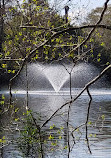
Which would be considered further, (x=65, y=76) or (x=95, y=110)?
(x=65, y=76)

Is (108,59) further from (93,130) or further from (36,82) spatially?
(93,130)

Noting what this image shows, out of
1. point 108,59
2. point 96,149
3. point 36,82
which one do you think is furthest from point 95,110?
point 108,59

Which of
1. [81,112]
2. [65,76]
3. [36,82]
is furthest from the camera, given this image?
[36,82]

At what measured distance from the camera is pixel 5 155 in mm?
9719

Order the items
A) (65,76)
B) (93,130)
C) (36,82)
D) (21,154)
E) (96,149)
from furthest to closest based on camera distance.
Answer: (36,82), (65,76), (93,130), (96,149), (21,154)

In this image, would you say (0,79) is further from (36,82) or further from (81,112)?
(81,112)

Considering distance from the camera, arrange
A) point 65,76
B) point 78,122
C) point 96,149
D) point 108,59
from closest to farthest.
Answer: point 96,149 → point 78,122 → point 65,76 → point 108,59

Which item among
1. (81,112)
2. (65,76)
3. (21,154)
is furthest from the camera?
(65,76)

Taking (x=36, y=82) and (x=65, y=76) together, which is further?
(x=36, y=82)

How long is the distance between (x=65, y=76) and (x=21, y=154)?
25.9 metres

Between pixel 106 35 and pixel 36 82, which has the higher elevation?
pixel 106 35

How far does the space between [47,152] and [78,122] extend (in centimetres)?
548

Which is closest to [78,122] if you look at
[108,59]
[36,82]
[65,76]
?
[65,76]

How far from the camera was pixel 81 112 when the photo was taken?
1892cm
